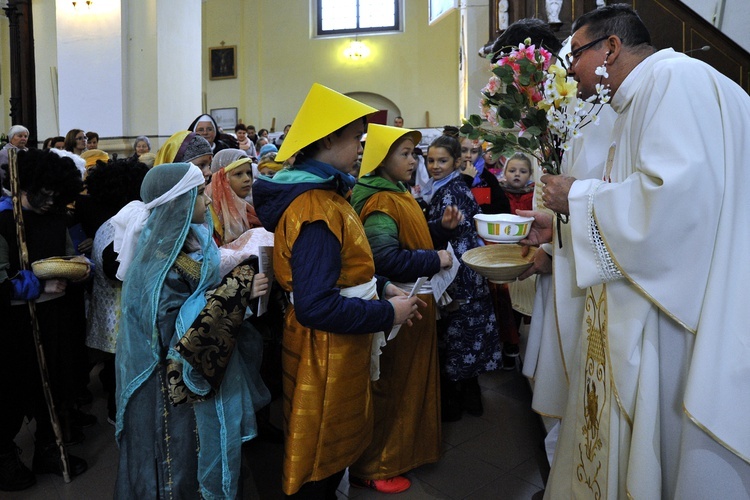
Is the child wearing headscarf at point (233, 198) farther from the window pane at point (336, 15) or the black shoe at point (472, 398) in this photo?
the window pane at point (336, 15)

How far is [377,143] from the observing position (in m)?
3.02

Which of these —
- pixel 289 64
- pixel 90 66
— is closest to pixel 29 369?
pixel 90 66

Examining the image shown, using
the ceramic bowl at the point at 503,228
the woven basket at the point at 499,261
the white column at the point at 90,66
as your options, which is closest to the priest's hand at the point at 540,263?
the woven basket at the point at 499,261

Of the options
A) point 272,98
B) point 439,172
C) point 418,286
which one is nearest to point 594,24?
point 418,286

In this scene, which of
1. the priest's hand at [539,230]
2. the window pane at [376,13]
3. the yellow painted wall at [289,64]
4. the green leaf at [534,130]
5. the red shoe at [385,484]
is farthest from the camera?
the window pane at [376,13]

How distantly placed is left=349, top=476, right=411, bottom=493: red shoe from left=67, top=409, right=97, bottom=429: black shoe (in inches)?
68.2

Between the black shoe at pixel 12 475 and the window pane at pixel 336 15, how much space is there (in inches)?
649

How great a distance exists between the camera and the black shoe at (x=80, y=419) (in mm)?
3688

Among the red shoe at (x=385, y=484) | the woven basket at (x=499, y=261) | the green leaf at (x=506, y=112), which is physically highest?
the green leaf at (x=506, y=112)

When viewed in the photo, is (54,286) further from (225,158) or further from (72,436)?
(225,158)

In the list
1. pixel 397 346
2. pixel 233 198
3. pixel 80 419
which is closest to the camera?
pixel 397 346

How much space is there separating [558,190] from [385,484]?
67.3 inches

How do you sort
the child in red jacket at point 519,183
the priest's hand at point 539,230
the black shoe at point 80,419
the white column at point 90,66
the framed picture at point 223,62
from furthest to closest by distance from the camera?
the framed picture at point 223,62 → the white column at point 90,66 → the child in red jacket at point 519,183 → the black shoe at point 80,419 → the priest's hand at point 539,230

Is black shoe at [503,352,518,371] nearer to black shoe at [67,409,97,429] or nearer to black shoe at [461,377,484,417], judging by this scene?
black shoe at [461,377,484,417]
